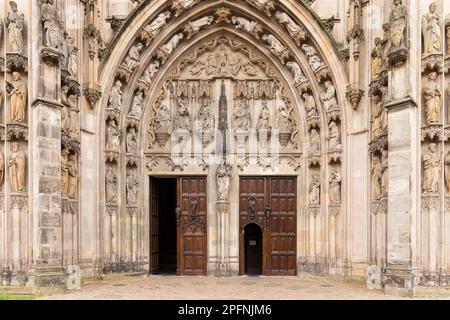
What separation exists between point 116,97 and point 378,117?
757cm

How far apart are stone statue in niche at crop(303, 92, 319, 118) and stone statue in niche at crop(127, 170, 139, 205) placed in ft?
18.9

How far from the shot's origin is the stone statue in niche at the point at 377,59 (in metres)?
13.6

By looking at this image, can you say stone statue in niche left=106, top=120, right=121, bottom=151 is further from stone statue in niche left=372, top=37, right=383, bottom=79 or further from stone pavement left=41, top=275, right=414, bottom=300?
stone statue in niche left=372, top=37, right=383, bottom=79

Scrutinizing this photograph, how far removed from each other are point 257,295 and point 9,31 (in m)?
8.48

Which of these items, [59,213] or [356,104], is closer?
[59,213]

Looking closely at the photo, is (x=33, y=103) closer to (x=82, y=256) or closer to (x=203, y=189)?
(x=82, y=256)

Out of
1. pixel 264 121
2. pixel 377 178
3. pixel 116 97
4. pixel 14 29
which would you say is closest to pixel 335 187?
pixel 377 178

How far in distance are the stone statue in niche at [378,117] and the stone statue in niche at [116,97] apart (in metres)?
7.38

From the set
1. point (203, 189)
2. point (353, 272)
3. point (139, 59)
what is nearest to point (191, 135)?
point (203, 189)

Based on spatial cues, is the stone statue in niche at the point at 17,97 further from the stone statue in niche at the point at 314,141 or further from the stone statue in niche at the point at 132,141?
the stone statue in niche at the point at 314,141

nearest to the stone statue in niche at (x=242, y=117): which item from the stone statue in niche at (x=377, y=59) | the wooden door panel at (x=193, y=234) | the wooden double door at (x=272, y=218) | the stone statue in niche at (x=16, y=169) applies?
the wooden double door at (x=272, y=218)

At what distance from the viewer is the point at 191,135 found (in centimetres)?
1705

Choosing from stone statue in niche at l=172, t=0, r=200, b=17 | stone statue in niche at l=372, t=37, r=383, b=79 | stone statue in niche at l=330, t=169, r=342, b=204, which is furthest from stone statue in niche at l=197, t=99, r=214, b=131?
stone statue in niche at l=372, t=37, r=383, b=79

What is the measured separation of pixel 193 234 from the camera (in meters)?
16.8
